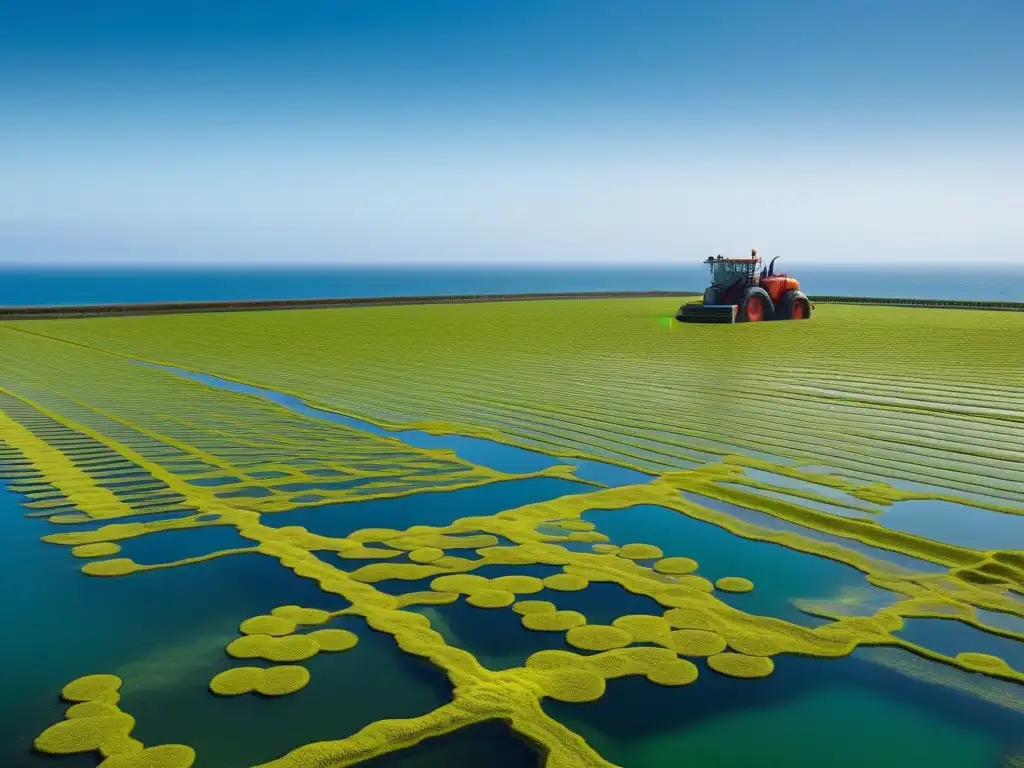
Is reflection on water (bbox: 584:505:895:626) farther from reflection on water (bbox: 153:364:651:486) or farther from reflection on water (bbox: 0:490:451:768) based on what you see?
reflection on water (bbox: 0:490:451:768)

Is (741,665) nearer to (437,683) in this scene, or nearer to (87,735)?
(437,683)

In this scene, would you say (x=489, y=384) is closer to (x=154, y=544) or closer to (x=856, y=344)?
(x=154, y=544)

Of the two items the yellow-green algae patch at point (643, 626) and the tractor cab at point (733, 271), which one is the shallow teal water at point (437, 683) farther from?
the tractor cab at point (733, 271)

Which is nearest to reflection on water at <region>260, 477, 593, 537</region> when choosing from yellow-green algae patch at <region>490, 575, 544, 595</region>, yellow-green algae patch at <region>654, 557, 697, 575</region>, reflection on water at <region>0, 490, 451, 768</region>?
reflection on water at <region>0, 490, 451, 768</region>

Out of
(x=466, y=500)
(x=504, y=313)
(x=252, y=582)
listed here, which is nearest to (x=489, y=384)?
(x=466, y=500)

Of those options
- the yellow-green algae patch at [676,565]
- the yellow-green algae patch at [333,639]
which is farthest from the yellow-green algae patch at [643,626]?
the yellow-green algae patch at [333,639]

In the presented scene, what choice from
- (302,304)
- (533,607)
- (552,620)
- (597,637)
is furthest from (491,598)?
(302,304)
